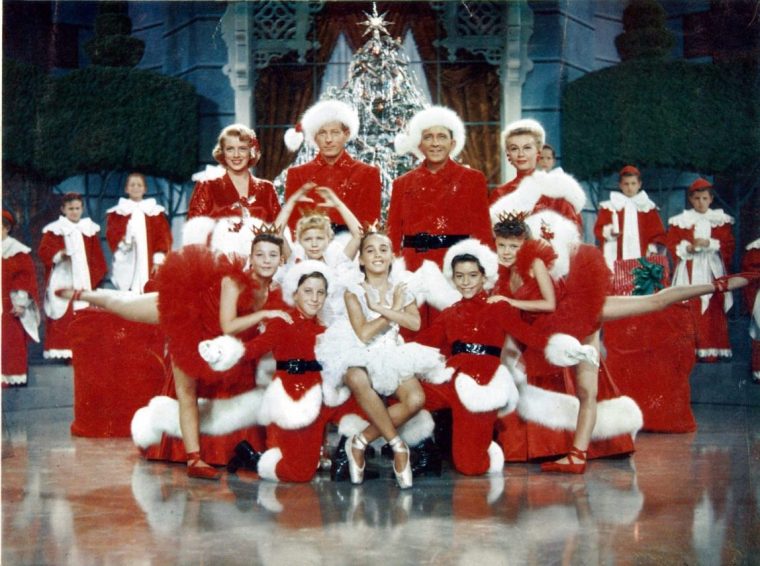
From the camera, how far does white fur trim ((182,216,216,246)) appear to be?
4.36 metres

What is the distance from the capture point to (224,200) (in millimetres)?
4578

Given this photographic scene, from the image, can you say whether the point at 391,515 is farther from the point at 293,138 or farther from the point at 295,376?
the point at 293,138

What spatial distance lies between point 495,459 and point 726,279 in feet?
5.18

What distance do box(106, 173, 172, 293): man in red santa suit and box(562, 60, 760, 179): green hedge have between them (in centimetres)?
348

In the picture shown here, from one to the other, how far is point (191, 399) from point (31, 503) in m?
0.87

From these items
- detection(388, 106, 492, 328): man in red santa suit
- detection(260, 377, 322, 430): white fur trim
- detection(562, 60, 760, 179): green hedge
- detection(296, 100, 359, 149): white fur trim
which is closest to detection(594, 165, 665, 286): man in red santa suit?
detection(562, 60, 760, 179): green hedge

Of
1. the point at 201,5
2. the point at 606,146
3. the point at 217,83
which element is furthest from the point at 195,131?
the point at 606,146

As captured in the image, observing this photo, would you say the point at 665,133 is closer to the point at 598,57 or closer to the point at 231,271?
the point at 598,57

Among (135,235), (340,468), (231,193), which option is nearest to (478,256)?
(340,468)

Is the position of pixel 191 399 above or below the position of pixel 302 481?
above

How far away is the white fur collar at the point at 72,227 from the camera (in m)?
6.64

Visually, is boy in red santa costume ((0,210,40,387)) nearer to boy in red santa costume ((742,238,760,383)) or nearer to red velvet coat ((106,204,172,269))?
red velvet coat ((106,204,172,269))

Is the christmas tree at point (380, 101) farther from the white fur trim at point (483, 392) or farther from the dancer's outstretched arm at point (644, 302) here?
the white fur trim at point (483, 392)

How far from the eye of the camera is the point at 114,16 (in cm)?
691
